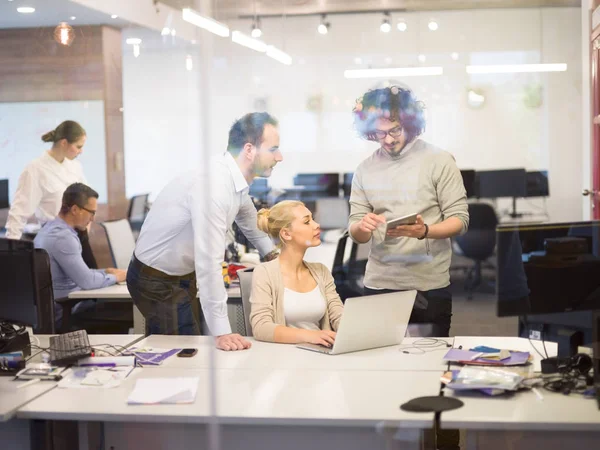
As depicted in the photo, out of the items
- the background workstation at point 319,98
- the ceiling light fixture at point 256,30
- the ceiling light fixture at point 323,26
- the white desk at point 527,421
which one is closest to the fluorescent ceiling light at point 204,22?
the background workstation at point 319,98

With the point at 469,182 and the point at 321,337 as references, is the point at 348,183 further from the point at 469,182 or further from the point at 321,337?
the point at 321,337

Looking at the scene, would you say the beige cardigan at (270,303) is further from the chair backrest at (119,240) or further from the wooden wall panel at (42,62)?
the wooden wall panel at (42,62)

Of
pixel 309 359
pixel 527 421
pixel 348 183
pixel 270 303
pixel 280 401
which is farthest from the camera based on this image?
pixel 348 183

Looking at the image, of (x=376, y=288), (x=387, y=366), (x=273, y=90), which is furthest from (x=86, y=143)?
(x=387, y=366)

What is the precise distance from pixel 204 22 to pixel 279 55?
819mm

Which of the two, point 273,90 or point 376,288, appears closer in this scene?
point 376,288

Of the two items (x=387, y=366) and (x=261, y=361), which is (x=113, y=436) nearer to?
(x=261, y=361)

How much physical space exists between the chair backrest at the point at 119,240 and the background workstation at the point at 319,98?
0.02 meters

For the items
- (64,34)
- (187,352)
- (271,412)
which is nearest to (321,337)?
(187,352)

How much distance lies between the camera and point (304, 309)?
120 inches

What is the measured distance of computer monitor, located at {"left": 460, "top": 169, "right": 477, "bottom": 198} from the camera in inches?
143

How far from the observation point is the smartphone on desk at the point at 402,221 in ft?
11.1

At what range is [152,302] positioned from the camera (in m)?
3.65

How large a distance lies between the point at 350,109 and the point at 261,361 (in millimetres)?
1847
